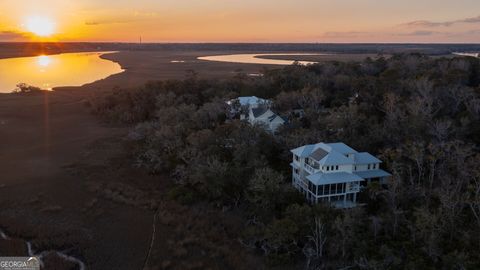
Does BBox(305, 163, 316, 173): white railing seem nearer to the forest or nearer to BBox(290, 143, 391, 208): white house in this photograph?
BBox(290, 143, 391, 208): white house

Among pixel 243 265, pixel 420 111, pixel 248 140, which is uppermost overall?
pixel 420 111

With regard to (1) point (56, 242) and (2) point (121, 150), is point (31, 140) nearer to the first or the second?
(2) point (121, 150)

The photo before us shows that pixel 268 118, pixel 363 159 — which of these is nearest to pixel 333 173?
pixel 363 159

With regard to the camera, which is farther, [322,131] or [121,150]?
[121,150]

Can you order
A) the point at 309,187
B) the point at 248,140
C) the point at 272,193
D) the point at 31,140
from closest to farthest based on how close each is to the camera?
the point at 272,193, the point at 309,187, the point at 248,140, the point at 31,140

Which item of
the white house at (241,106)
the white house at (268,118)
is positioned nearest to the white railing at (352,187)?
the white house at (268,118)

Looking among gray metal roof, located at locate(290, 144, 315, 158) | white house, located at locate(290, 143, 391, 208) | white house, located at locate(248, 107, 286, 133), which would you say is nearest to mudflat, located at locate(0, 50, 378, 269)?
white house, located at locate(290, 143, 391, 208)

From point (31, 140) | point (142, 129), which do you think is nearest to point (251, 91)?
point (142, 129)
